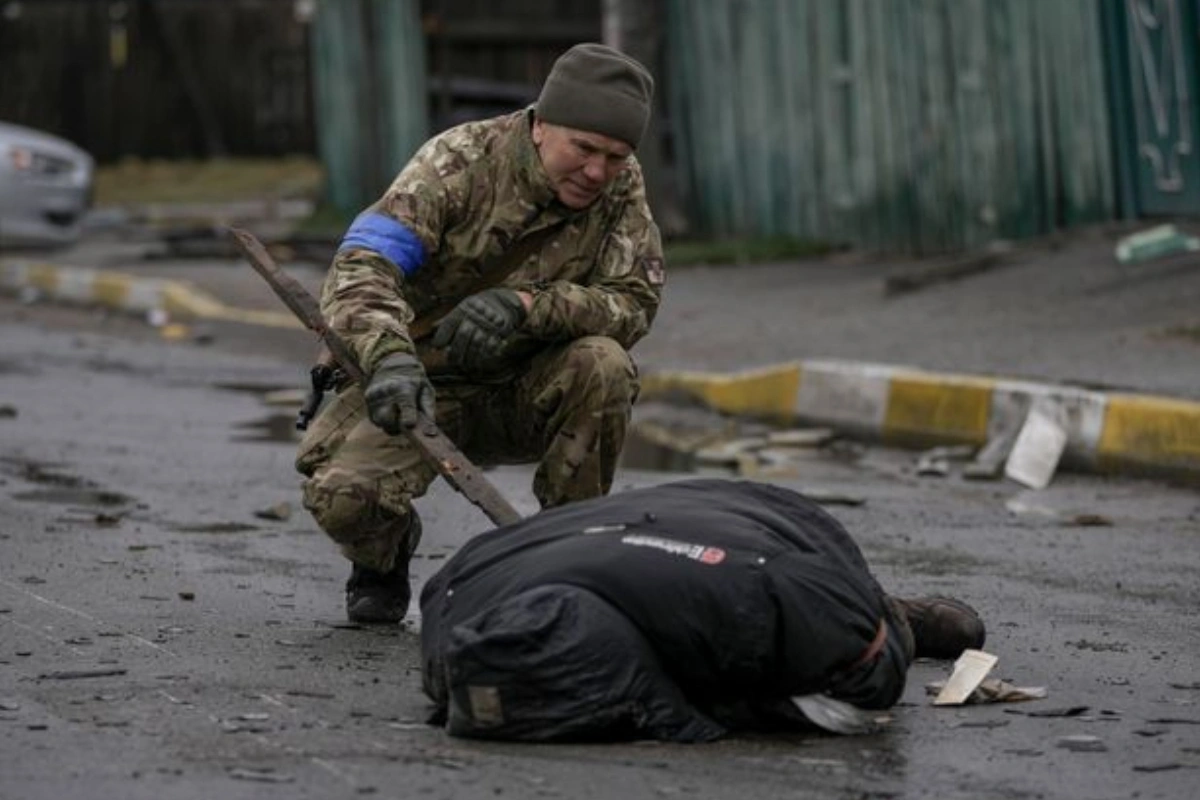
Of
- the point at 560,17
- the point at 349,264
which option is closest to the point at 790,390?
the point at 349,264

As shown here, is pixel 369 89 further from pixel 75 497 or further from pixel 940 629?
pixel 940 629

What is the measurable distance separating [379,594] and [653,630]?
1.60 metres

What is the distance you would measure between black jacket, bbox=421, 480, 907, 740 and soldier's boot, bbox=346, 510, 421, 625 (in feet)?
3.83

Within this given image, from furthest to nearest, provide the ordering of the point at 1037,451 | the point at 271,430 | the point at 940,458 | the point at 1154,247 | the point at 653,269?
the point at 1154,247
the point at 271,430
the point at 940,458
the point at 1037,451
the point at 653,269

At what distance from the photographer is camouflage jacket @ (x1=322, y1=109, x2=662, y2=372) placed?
20.6ft

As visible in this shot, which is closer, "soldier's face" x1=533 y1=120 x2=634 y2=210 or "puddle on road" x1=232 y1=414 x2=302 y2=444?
"soldier's face" x1=533 y1=120 x2=634 y2=210

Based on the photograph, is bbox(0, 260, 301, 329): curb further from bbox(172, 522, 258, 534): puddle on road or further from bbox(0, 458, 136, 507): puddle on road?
bbox(172, 522, 258, 534): puddle on road

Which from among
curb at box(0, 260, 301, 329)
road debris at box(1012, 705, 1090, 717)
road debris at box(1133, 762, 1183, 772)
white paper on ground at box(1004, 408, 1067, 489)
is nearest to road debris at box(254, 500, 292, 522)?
white paper on ground at box(1004, 408, 1067, 489)

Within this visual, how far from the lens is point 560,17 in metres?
23.6

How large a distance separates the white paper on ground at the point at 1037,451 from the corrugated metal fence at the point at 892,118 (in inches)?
191

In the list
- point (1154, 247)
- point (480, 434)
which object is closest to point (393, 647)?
point (480, 434)

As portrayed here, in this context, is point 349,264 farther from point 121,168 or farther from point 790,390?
point 121,168

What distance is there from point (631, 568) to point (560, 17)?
62.0 ft

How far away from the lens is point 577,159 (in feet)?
20.5
